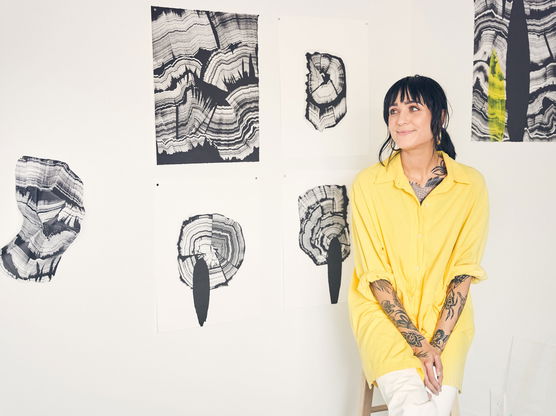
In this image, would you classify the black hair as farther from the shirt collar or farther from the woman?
the shirt collar

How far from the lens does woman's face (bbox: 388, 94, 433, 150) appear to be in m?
2.17

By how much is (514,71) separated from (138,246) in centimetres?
151

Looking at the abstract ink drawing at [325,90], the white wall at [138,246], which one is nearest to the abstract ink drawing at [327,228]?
the white wall at [138,246]

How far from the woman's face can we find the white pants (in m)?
0.76

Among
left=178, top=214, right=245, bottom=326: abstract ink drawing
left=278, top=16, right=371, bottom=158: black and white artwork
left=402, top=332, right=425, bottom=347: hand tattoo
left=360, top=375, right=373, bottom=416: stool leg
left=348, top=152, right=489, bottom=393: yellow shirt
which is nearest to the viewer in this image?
left=402, top=332, right=425, bottom=347: hand tattoo

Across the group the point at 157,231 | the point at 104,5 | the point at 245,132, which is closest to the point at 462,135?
the point at 245,132

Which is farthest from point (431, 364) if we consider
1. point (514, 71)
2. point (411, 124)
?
point (514, 71)

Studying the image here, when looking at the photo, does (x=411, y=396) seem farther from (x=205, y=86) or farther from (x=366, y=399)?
(x=205, y=86)

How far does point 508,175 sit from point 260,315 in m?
1.10

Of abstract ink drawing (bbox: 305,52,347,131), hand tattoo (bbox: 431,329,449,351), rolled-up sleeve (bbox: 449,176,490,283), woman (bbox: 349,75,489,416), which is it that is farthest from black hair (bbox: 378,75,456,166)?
hand tattoo (bbox: 431,329,449,351)

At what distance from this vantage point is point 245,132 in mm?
2475

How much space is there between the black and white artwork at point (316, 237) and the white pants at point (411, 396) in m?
0.73

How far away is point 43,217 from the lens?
218 centimetres

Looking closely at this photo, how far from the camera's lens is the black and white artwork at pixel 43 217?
214cm
